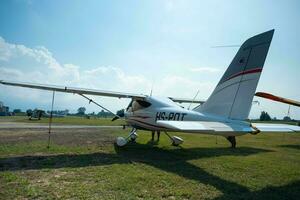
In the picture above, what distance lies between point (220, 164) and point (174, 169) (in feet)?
6.22

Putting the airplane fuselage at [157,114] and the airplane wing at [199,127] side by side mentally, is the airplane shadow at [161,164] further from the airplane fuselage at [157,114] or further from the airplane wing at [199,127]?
the airplane fuselage at [157,114]

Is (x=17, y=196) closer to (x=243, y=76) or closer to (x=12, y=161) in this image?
(x=12, y=161)

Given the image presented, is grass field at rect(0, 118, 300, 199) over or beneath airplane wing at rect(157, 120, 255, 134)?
beneath

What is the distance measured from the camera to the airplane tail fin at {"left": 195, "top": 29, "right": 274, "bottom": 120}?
26.4 ft

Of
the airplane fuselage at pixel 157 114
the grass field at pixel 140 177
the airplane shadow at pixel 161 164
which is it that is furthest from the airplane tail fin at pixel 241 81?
the airplane shadow at pixel 161 164

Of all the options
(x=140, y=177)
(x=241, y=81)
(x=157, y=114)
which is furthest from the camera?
(x=157, y=114)

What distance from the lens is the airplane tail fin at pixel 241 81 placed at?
8.05m

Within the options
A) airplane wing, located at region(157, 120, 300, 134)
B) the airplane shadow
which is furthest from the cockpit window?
airplane wing, located at region(157, 120, 300, 134)

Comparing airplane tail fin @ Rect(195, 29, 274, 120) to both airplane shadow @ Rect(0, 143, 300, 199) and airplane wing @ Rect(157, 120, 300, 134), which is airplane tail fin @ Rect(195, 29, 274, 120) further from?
airplane shadow @ Rect(0, 143, 300, 199)

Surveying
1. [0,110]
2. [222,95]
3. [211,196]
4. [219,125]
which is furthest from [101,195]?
[0,110]

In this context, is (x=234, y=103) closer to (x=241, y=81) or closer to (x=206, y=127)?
(x=241, y=81)

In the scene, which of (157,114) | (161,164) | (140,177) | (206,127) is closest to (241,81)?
(206,127)

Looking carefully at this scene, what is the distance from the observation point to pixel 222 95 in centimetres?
897

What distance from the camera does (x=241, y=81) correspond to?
27.6 ft
